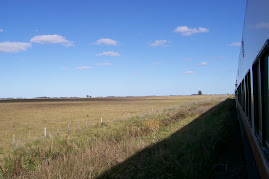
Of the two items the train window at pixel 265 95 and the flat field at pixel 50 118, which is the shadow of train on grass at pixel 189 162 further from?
the flat field at pixel 50 118

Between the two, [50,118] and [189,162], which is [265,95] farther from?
[50,118]

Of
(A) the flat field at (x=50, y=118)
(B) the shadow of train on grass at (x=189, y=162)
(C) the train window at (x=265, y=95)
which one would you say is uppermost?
(C) the train window at (x=265, y=95)

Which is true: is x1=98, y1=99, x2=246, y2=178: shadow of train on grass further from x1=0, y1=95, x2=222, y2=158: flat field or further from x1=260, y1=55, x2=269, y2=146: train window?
x1=0, y1=95, x2=222, y2=158: flat field

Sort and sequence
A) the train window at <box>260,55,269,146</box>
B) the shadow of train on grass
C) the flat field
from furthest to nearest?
the flat field, the shadow of train on grass, the train window at <box>260,55,269,146</box>

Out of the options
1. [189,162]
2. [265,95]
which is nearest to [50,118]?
[189,162]

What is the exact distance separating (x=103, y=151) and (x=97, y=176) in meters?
1.91

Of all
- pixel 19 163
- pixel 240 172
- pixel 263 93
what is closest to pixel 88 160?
pixel 19 163

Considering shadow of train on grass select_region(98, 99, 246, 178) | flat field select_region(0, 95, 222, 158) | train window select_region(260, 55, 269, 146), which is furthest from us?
flat field select_region(0, 95, 222, 158)

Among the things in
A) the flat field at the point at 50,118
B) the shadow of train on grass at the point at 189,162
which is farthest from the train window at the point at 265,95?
the flat field at the point at 50,118

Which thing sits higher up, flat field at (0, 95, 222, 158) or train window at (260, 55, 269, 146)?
train window at (260, 55, 269, 146)

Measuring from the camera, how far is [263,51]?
→ 258 centimetres

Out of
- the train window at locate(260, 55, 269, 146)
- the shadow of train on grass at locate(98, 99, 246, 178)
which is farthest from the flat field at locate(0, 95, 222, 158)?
the train window at locate(260, 55, 269, 146)

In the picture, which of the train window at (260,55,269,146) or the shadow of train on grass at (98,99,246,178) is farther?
the shadow of train on grass at (98,99,246,178)

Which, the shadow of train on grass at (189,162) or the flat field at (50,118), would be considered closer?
the shadow of train on grass at (189,162)
